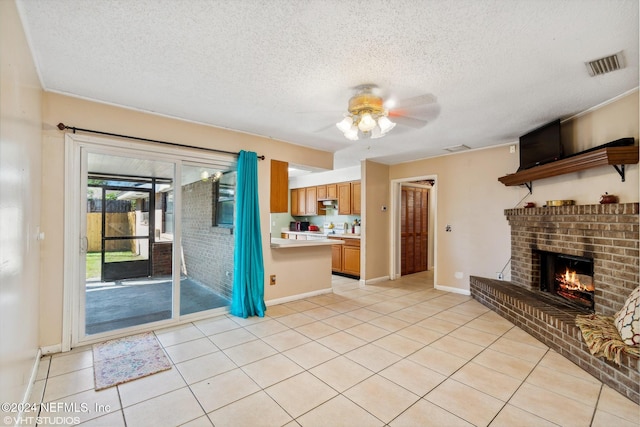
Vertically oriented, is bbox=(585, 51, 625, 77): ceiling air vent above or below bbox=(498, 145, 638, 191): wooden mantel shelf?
above

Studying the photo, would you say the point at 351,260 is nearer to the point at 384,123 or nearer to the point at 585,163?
the point at 384,123

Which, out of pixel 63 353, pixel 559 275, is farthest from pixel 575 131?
pixel 63 353

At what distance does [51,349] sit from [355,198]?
519 centimetres

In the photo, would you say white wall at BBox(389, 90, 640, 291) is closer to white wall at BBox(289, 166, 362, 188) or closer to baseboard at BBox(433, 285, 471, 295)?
baseboard at BBox(433, 285, 471, 295)

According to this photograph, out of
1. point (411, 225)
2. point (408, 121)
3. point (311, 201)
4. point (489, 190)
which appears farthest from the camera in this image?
point (311, 201)

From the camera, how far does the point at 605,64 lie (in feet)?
7.18

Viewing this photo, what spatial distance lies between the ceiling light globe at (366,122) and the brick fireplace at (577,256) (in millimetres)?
2408

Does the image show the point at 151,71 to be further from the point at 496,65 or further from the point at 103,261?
the point at 103,261

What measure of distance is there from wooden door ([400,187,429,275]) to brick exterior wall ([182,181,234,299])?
3.80m

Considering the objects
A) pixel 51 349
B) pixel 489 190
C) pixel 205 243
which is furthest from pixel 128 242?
pixel 489 190

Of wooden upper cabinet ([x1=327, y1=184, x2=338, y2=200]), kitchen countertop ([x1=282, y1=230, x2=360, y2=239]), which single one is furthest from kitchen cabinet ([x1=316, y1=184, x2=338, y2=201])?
kitchen countertop ([x1=282, y1=230, x2=360, y2=239])

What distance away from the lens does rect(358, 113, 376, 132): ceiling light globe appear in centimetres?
266

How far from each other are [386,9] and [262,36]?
2.63ft

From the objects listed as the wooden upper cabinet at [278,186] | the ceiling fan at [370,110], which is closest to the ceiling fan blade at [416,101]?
the ceiling fan at [370,110]
